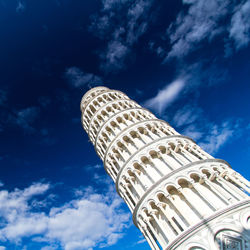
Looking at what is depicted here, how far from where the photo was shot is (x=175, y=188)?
16.8 meters

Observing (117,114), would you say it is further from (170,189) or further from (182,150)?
(170,189)

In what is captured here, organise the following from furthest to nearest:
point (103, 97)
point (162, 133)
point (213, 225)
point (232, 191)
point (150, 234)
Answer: point (103, 97) < point (162, 133) < point (150, 234) < point (232, 191) < point (213, 225)

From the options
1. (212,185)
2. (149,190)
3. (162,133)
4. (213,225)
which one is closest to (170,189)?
(149,190)

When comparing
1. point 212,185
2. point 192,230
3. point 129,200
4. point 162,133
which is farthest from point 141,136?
point 192,230

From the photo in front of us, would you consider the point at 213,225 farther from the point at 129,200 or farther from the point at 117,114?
the point at 117,114

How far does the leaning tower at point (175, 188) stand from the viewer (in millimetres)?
13102

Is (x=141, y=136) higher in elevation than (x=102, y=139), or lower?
lower

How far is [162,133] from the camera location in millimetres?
23609

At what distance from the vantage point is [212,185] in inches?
618

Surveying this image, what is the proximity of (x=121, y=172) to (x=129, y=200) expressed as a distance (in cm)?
298

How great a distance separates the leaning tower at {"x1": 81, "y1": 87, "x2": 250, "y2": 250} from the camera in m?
13.1

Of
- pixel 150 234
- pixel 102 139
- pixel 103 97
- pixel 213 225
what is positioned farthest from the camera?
pixel 103 97

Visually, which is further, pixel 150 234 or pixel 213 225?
pixel 150 234

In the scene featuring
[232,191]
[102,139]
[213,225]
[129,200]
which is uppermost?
[102,139]
